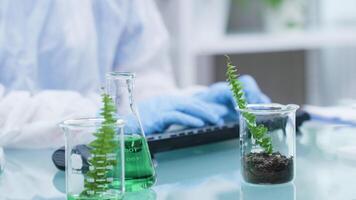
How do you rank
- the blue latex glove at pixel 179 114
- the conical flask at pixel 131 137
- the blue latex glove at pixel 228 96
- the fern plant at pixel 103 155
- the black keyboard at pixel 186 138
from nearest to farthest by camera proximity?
the fern plant at pixel 103 155 → the conical flask at pixel 131 137 → the black keyboard at pixel 186 138 → the blue latex glove at pixel 179 114 → the blue latex glove at pixel 228 96

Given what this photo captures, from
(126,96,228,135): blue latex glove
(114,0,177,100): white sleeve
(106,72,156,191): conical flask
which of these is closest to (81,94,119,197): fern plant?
(106,72,156,191): conical flask

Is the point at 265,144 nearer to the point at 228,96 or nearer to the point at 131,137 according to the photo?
the point at 131,137

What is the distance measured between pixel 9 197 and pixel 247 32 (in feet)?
7.86

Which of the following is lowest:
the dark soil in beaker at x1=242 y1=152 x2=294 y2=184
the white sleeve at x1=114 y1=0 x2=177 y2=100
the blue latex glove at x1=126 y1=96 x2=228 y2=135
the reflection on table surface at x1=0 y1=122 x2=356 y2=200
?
the reflection on table surface at x1=0 y1=122 x2=356 y2=200

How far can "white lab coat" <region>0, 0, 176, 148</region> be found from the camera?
4.83 ft

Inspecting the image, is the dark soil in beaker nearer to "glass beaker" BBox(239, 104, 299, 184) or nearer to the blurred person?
"glass beaker" BBox(239, 104, 299, 184)

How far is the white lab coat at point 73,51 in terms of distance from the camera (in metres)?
1.47

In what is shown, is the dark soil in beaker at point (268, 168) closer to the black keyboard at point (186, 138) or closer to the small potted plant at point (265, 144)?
the small potted plant at point (265, 144)

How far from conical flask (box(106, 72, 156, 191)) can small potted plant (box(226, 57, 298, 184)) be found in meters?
0.15

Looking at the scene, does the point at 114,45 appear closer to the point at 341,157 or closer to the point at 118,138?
the point at 341,157

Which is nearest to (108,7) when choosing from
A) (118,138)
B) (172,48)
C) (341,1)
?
(172,48)

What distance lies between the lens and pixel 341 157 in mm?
1161

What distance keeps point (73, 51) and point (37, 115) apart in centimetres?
39

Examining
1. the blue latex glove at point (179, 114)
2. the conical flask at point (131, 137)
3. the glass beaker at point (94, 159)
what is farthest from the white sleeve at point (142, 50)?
the glass beaker at point (94, 159)
